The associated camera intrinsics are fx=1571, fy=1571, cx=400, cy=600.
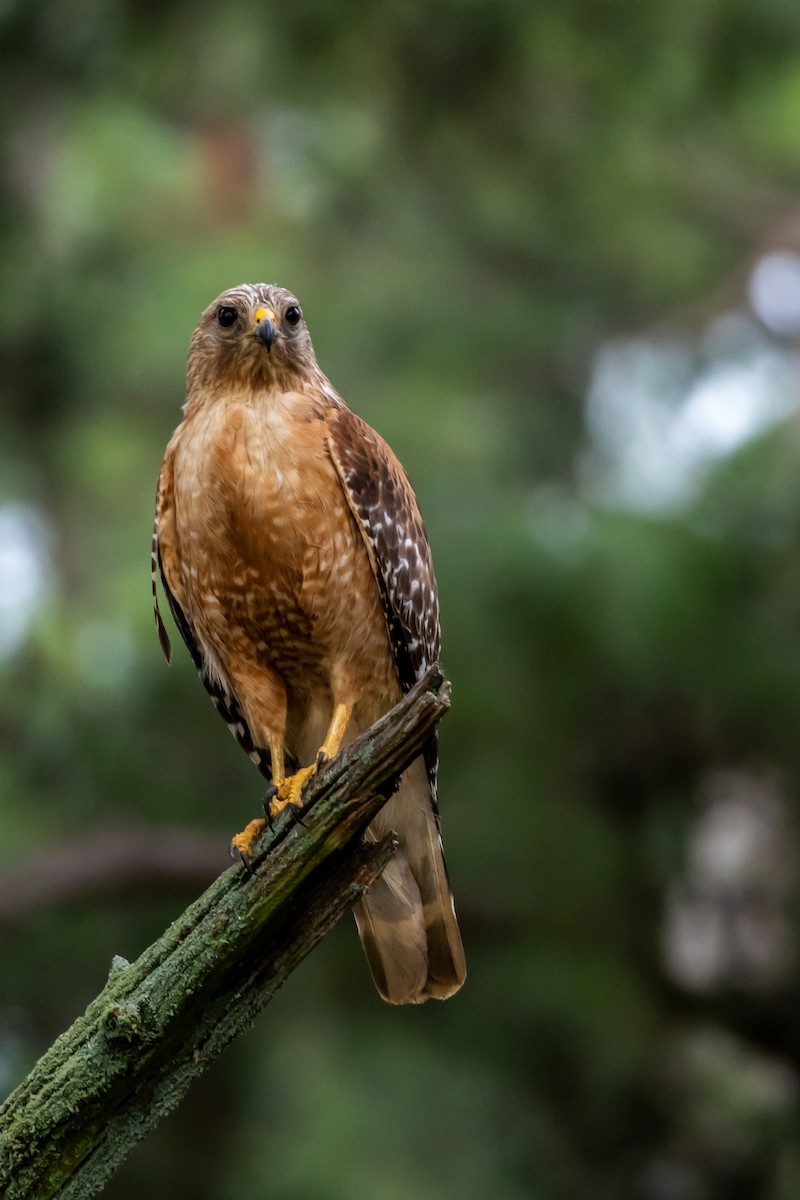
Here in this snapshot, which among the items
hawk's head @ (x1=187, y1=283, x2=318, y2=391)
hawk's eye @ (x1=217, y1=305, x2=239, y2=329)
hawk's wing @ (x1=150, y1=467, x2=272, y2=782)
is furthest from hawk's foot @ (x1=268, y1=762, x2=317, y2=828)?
hawk's eye @ (x1=217, y1=305, x2=239, y2=329)

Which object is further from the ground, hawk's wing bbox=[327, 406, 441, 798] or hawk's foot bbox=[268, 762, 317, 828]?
hawk's wing bbox=[327, 406, 441, 798]

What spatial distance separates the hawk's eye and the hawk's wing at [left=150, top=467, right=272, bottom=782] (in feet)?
1.27

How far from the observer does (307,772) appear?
3.04m

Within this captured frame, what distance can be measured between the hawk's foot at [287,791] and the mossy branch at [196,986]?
0.50 ft

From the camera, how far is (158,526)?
3.40m

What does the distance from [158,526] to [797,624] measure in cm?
269

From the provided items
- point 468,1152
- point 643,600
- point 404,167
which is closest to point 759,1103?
point 468,1152

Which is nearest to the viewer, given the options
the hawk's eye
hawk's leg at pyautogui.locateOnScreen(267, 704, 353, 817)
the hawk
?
hawk's leg at pyautogui.locateOnScreen(267, 704, 353, 817)

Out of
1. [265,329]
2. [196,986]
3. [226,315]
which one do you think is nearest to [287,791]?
[196,986]

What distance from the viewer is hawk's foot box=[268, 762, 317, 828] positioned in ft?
9.70

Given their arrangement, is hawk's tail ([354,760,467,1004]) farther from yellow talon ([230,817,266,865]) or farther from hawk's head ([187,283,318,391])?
hawk's head ([187,283,318,391])

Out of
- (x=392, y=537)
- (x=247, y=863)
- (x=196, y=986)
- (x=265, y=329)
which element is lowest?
(x=196, y=986)

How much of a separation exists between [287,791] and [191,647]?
68 cm

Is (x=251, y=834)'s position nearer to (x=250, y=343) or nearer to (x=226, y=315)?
(x=250, y=343)
